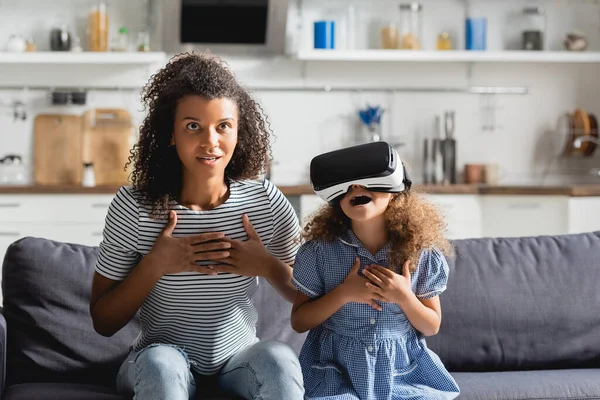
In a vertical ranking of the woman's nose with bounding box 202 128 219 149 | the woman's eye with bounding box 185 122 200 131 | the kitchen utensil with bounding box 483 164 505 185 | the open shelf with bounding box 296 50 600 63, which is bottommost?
the kitchen utensil with bounding box 483 164 505 185

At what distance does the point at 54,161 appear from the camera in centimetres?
495

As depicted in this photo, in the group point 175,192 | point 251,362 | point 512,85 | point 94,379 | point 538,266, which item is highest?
point 512,85

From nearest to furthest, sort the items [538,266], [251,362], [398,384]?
[251,362] < [398,384] < [538,266]

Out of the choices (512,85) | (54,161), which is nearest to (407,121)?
(512,85)

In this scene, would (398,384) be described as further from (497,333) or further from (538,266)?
(538,266)

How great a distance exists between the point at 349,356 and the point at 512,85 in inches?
147

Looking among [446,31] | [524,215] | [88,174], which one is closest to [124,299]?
[88,174]

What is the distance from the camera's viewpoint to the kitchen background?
499 cm

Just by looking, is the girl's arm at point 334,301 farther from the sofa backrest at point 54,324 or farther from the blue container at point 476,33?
the blue container at point 476,33

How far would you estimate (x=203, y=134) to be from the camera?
6.06 feet

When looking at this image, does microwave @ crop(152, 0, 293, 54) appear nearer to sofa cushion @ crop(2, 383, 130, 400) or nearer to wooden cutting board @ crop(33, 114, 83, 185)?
wooden cutting board @ crop(33, 114, 83, 185)

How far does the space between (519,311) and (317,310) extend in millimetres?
667

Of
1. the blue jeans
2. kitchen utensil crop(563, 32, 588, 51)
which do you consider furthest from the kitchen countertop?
the blue jeans

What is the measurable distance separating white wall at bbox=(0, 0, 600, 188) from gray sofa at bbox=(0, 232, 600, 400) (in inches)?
113
